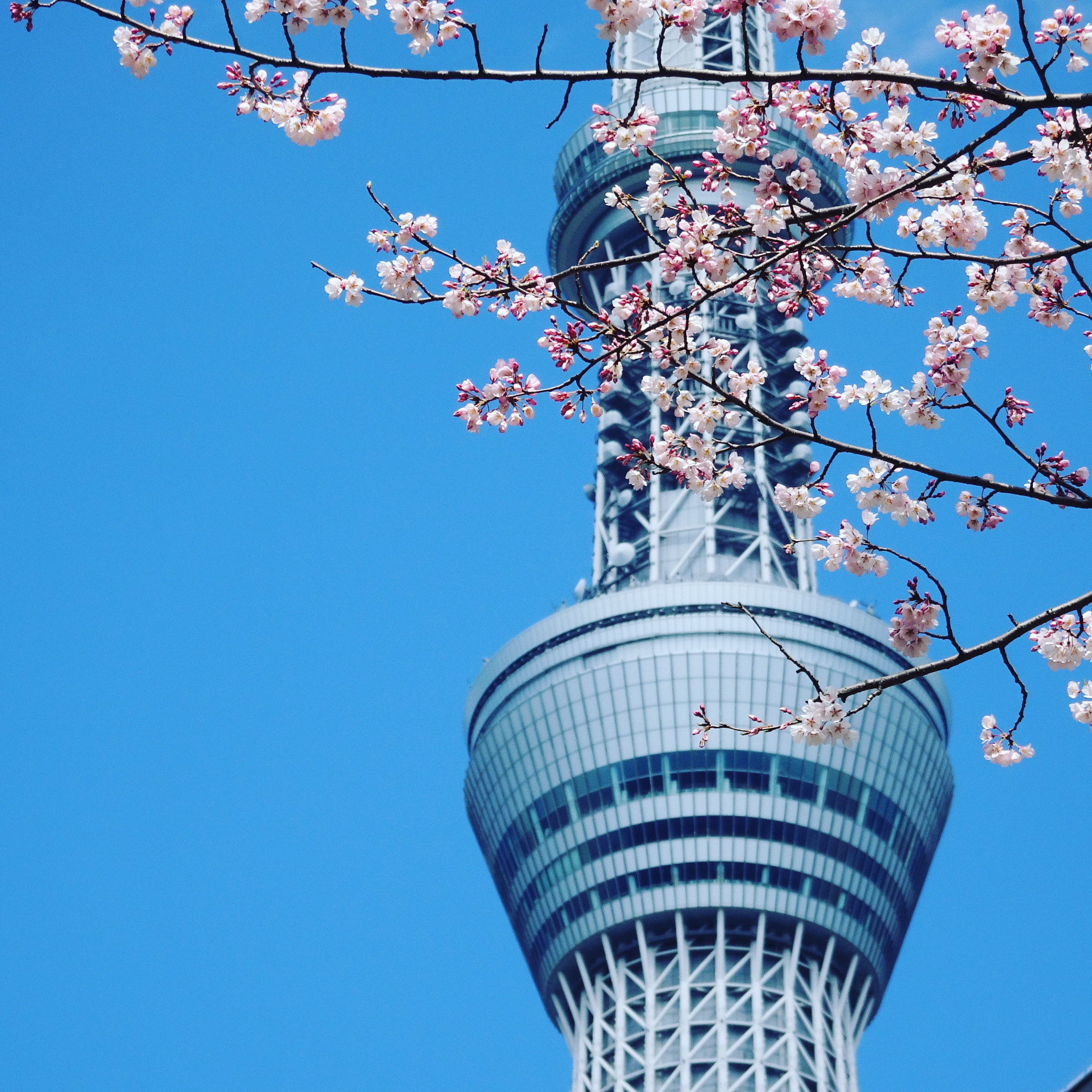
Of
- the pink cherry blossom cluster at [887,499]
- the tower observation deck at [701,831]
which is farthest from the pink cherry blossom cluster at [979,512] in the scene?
the tower observation deck at [701,831]

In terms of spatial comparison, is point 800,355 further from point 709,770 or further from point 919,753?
point 919,753

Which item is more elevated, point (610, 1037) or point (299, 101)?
point (610, 1037)

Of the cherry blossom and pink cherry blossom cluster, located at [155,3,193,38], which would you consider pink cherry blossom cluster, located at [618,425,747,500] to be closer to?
the cherry blossom

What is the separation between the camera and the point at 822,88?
1447 cm

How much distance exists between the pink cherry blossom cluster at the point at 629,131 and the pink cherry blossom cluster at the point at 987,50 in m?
2.89

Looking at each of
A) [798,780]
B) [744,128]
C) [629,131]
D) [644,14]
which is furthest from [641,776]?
[644,14]

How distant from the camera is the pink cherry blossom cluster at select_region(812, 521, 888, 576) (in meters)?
13.9

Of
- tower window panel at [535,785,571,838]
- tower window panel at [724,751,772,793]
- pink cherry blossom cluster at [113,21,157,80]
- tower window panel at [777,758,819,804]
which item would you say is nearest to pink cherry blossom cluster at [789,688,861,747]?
pink cherry blossom cluster at [113,21,157,80]

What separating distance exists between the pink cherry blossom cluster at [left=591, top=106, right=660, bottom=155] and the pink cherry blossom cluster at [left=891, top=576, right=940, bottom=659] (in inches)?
179

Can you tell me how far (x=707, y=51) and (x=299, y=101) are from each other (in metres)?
118

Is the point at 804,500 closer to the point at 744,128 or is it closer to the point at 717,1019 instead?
the point at 744,128

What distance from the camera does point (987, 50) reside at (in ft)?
41.0

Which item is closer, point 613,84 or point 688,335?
point 688,335

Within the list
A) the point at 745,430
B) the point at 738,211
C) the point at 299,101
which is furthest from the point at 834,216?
the point at 745,430
